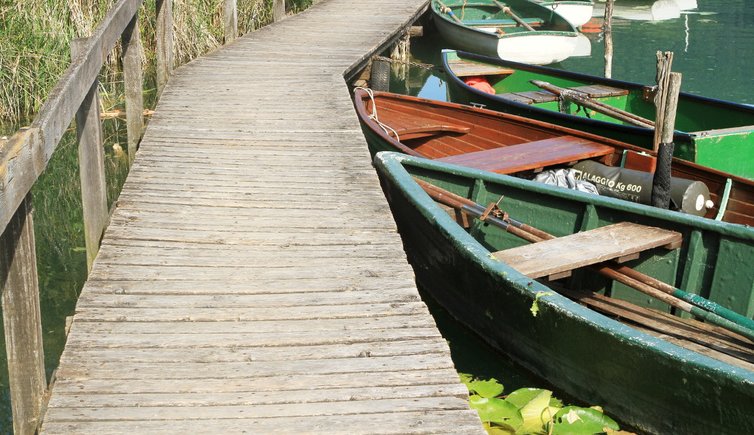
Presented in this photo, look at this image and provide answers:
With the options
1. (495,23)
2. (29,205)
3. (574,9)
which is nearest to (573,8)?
(574,9)

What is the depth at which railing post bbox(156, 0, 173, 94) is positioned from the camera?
27.3ft

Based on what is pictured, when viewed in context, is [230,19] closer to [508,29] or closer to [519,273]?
[519,273]

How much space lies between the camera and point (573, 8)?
19203 mm

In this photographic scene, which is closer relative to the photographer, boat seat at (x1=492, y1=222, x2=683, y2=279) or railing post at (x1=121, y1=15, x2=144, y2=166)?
boat seat at (x1=492, y1=222, x2=683, y2=279)

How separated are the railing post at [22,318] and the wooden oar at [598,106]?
6.47 metres

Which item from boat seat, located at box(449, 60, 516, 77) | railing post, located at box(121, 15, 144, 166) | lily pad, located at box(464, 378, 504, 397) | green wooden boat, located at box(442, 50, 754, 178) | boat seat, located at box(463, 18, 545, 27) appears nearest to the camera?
lily pad, located at box(464, 378, 504, 397)

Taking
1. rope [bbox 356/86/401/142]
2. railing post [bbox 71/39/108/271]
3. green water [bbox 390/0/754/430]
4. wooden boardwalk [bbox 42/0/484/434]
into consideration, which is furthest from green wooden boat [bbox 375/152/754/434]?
green water [bbox 390/0/754/430]

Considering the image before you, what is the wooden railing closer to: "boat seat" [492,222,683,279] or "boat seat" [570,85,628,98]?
"boat seat" [492,222,683,279]

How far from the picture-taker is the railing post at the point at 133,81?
674 centimetres

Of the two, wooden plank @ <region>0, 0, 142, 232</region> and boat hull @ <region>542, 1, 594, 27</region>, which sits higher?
wooden plank @ <region>0, 0, 142, 232</region>

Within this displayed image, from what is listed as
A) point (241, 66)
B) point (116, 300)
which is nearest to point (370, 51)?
point (241, 66)

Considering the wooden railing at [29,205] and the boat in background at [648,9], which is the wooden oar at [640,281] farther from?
the boat in background at [648,9]

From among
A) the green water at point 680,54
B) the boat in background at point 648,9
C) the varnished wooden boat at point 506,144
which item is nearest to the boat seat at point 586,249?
the varnished wooden boat at point 506,144

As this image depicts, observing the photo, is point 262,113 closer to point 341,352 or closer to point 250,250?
point 250,250
